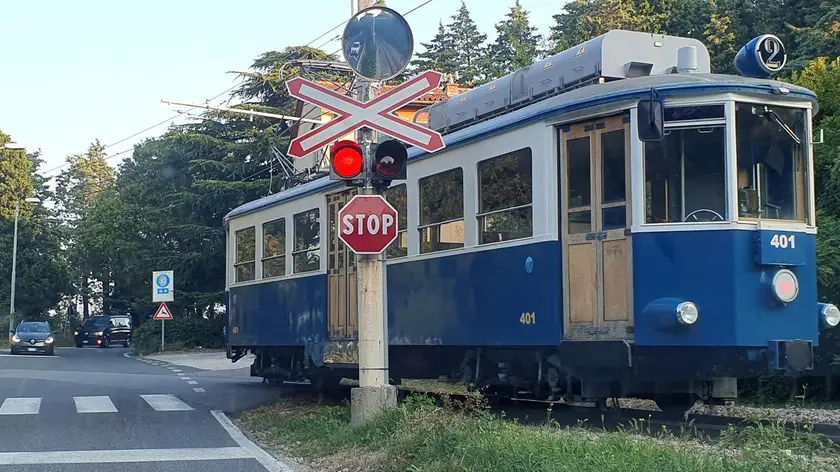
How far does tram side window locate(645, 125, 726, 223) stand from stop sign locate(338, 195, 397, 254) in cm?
244

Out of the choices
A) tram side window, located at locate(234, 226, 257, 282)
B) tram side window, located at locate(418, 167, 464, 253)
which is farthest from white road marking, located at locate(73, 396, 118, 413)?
tram side window, located at locate(418, 167, 464, 253)

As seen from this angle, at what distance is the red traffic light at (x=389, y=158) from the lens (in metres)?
10.2

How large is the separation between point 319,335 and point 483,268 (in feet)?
13.0

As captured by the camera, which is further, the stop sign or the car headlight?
the stop sign

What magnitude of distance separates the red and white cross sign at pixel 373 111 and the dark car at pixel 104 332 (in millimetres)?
44831

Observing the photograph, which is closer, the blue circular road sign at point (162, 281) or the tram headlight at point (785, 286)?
the tram headlight at point (785, 286)

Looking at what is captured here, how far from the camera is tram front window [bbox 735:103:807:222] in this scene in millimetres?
9500

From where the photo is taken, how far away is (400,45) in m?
10.4

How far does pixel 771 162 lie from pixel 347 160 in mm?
3927

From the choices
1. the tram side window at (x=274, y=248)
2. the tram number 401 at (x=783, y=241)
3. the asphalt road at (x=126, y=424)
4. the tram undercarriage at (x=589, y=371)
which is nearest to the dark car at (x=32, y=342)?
the asphalt road at (x=126, y=424)

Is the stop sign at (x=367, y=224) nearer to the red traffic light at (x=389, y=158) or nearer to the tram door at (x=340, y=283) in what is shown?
the red traffic light at (x=389, y=158)

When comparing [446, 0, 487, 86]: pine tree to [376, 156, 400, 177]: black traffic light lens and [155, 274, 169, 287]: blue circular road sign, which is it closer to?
[155, 274, 169, 287]: blue circular road sign

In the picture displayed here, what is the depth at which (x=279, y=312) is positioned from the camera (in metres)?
16.0

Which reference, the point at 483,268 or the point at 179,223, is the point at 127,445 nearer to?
the point at 483,268
